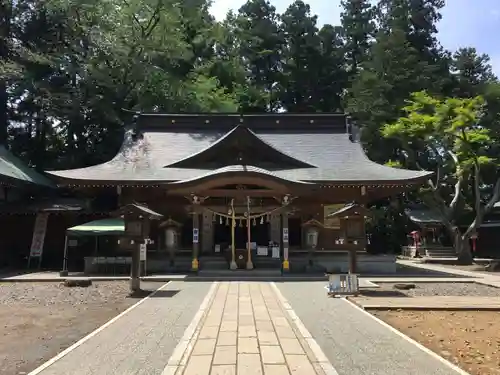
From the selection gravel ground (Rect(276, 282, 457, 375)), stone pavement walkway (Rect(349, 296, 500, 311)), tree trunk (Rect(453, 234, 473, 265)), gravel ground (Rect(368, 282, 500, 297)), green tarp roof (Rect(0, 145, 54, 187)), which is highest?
green tarp roof (Rect(0, 145, 54, 187))

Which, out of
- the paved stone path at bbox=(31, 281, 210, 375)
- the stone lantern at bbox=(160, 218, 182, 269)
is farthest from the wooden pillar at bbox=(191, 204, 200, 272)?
the paved stone path at bbox=(31, 281, 210, 375)

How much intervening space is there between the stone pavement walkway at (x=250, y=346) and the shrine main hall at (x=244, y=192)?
813 centimetres

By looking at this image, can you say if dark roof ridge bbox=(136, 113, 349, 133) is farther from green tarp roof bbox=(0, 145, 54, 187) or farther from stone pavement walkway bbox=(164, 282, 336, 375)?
stone pavement walkway bbox=(164, 282, 336, 375)

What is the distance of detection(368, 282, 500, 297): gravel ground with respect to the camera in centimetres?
1217

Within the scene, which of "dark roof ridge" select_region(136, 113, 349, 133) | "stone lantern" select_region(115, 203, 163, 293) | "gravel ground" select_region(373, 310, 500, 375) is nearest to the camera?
"gravel ground" select_region(373, 310, 500, 375)

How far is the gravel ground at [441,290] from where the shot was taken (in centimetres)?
1217

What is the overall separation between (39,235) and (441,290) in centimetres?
1661

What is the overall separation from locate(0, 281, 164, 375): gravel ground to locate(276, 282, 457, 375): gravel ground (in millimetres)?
3734

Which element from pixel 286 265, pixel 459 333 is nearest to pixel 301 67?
pixel 286 265

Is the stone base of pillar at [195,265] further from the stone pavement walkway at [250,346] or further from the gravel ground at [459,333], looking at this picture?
the gravel ground at [459,333]

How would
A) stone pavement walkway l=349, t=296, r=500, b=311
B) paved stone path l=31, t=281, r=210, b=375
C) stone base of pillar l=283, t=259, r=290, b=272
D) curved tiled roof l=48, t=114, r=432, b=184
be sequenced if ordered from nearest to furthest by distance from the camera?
paved stone path l=31, t=281, r=210, b=375, stone pavement walkway l=349, t=296, r=500, b=311, stone base of pillar l=283, t=259, r=290, b=272, curved tiled roof l=48, t=114, r=432, b=184

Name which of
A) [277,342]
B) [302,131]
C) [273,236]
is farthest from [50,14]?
[277,342]

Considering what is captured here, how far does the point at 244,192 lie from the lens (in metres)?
17.4

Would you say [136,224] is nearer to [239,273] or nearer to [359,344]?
[239,273]
